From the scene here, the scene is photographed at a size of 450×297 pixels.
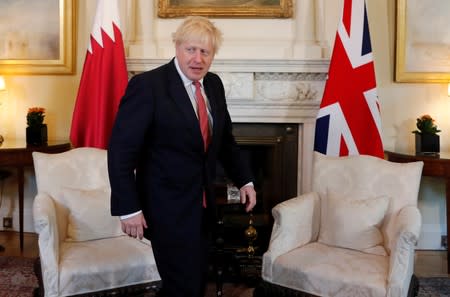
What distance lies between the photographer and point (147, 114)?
5.20 feet

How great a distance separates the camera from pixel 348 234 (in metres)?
2.47

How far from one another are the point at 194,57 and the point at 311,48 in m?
2.24

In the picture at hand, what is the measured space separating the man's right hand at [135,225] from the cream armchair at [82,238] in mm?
735

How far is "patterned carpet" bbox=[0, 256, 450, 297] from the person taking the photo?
2.86m

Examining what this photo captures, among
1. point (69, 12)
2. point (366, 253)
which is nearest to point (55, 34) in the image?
point (69, 12)

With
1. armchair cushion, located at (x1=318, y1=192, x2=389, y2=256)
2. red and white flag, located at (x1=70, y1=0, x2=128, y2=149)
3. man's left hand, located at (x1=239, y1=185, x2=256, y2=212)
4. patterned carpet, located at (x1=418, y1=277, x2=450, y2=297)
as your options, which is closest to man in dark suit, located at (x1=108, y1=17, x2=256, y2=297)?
man's left hand, located at (x1=239, y1=185, x2=256, y2=212)

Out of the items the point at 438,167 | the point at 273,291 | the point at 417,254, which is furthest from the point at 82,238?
the point at 417,254

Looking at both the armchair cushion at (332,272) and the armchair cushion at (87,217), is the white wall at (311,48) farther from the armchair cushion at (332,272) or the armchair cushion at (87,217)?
the armchair cushion at (332,272)

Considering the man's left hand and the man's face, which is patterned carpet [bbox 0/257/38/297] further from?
the man's face

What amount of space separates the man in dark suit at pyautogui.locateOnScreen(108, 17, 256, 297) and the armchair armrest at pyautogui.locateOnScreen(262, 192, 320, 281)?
723 mm

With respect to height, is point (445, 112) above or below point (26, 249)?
above

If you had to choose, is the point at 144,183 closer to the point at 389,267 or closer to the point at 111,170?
the point at 111,170

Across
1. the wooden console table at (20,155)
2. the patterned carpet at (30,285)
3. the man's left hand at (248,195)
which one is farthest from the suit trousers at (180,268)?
the wooden console table at (20,155)

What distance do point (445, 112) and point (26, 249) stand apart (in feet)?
11.0
